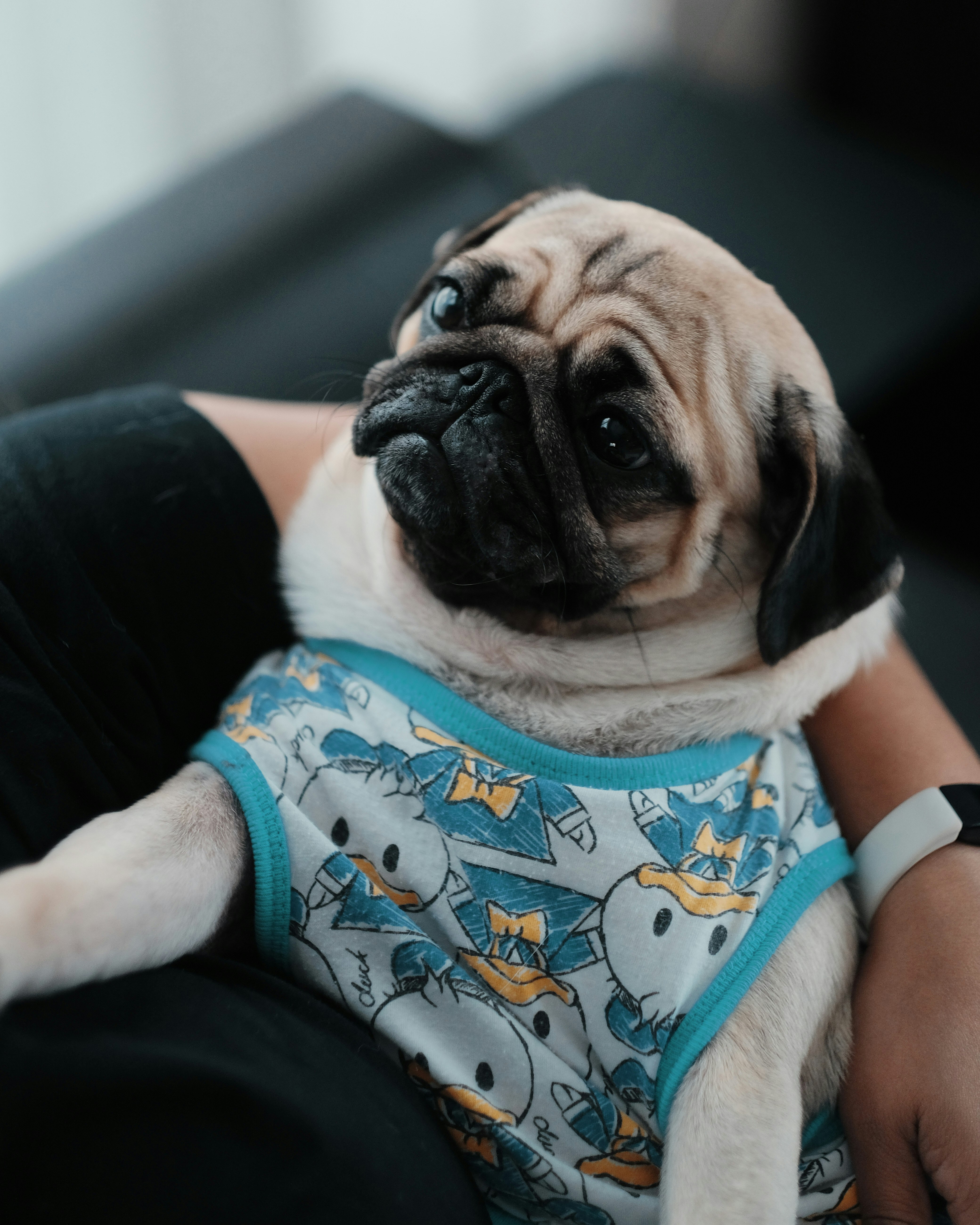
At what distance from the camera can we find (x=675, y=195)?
2.51 metres

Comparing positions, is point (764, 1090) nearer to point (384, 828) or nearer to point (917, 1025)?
point (917, 1025)

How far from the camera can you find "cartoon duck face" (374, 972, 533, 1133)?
1146 millimetres

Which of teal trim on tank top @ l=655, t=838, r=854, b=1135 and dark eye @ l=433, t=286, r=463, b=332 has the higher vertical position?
dark eye @ l=433, t=286, r=463, b=332

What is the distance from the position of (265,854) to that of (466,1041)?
1.04 feet

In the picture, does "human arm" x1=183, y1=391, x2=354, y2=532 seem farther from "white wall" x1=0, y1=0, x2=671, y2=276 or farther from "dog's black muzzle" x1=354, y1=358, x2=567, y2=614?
"white wall" x1=0, y1=0, x2=671, y2=276

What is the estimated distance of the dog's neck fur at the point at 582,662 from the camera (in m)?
1.38

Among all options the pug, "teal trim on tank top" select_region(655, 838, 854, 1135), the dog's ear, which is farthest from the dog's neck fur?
the dog's ear

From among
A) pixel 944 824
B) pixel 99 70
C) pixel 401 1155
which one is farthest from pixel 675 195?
pixel 401 1155

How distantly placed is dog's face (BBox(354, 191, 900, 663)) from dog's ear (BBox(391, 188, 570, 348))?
0.18 meters

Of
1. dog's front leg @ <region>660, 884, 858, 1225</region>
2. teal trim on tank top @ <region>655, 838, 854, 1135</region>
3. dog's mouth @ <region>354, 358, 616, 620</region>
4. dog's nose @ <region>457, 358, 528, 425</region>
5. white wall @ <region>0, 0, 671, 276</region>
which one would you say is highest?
white wall @ <region>0, 0, 671, 276</region>

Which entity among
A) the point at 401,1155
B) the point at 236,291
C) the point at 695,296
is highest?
the point at 695,296

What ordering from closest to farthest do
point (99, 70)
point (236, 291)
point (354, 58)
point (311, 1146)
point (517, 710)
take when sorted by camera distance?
point (311, 1146), point (517, 710), point (236, 291), point (99, 70), point (354, 58)

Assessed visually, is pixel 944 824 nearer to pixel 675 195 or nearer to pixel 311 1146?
pixel 311 1146

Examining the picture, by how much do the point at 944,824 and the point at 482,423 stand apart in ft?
2.68
